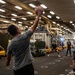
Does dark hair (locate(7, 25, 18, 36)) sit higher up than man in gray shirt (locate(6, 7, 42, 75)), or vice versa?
dark hair (locate(7, 25, 18, 36))

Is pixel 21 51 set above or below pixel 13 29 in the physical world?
below

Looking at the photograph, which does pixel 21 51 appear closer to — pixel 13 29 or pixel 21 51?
pixel 21 51

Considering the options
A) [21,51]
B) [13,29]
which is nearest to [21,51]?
[21,51]

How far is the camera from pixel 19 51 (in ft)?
9.41

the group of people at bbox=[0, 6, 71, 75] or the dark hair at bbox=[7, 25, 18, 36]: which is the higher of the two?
the dark hair at bbox=[7, 25, 18, 36]

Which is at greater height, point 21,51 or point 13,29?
point 13,29

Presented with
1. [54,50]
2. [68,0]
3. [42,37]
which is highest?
[68,0]

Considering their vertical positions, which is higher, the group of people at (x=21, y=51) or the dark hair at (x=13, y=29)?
the dark hair at (x=13, y=29)

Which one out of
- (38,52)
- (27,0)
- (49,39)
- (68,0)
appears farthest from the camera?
(49,39)

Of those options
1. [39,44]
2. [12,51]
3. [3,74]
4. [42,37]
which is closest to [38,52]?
[39,44]

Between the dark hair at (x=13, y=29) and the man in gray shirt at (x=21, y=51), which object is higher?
the dark hair at (x=13, y=29)

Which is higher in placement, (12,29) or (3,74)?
(12,29)

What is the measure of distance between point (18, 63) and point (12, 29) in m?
0.48

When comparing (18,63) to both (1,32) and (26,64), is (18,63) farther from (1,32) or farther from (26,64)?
(1,32)
